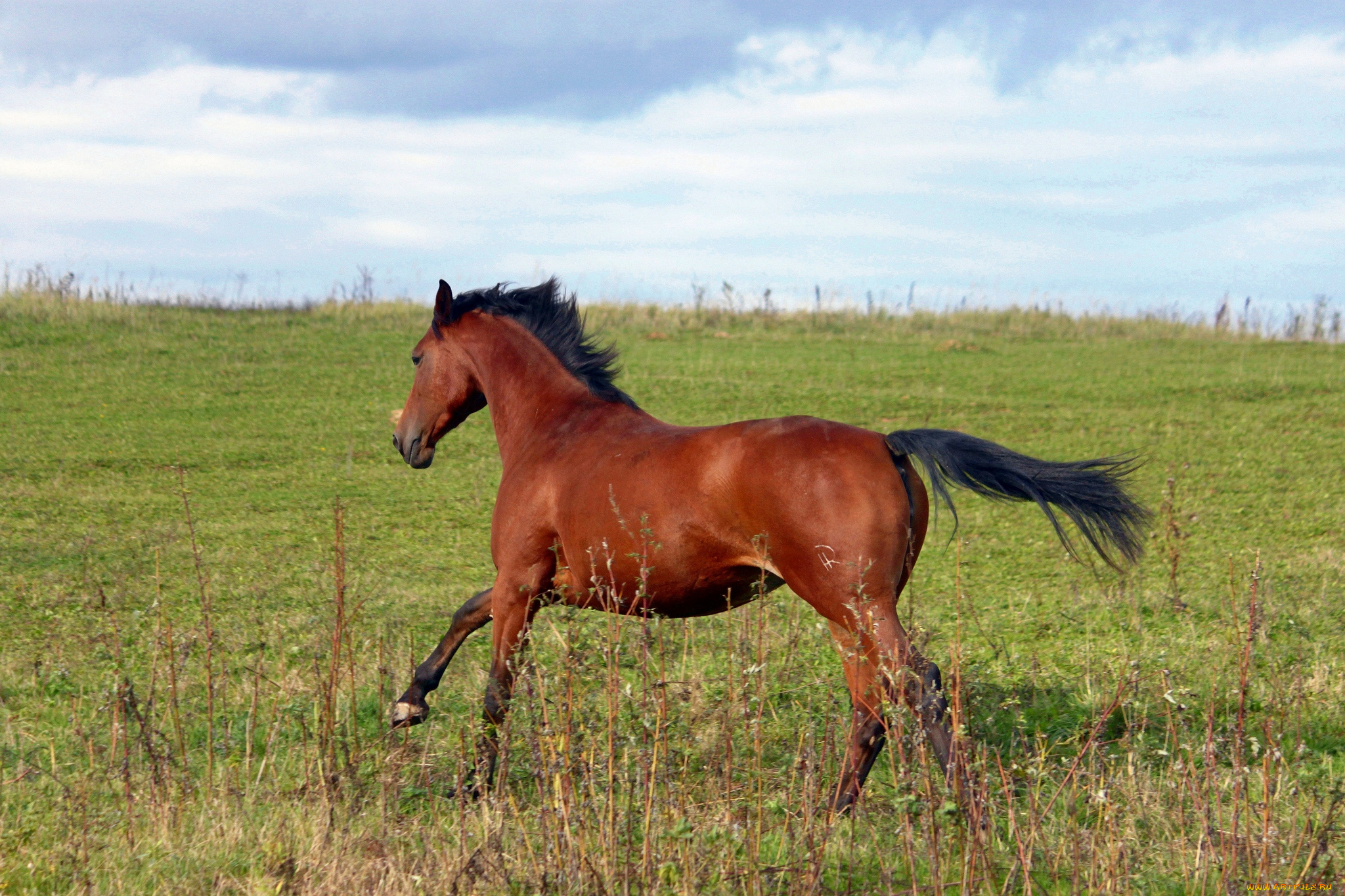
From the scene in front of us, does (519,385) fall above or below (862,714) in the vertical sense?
above

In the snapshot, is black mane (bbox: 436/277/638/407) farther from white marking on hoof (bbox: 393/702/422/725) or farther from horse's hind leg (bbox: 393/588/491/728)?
white marking on hoof (bbox: 393/702/422/725)

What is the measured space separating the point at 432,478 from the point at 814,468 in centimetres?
996

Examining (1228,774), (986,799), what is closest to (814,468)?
(986,799)

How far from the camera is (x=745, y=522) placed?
14.7 ft

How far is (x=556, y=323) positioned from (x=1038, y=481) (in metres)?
2.65

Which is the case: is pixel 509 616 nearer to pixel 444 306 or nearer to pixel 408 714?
pixel 408 714

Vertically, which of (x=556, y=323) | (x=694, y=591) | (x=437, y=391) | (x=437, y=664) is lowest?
(x=437, y=664)

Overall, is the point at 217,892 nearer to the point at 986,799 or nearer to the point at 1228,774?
the point at 986,799

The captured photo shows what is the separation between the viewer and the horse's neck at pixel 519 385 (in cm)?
570

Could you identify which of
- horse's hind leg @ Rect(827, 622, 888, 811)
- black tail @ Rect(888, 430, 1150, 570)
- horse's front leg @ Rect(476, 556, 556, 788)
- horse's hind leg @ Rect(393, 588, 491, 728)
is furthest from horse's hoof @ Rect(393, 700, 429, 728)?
black tail @ Rect(888, 430, 1150, 570)

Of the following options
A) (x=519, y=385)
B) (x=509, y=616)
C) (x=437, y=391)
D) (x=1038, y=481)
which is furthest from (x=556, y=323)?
(x=1038, y=481)

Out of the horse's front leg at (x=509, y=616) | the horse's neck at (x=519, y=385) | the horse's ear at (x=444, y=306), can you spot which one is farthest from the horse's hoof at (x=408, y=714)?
the horse's ear at (x=444, y=306)

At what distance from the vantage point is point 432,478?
44.9 ft

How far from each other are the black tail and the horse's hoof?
7.64 ft
